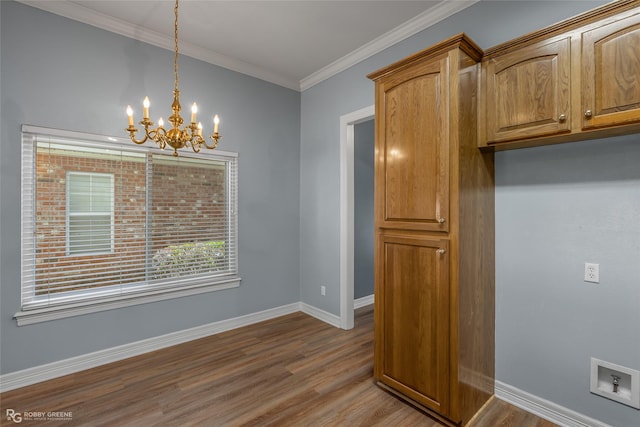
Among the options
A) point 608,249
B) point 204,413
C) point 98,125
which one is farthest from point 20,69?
point 608,249

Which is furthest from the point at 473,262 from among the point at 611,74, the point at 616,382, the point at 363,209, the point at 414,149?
the point at 363,209

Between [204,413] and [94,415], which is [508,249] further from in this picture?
[94,415]

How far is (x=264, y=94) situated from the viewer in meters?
3.63

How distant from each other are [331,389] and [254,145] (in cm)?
268

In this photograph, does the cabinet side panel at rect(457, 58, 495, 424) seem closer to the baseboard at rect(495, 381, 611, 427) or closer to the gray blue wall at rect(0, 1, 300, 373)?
the baseboard at rect(495, 381, 611, 427)

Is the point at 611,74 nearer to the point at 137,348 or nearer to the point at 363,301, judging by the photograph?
the point at 363,301

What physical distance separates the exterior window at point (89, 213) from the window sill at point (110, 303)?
0.44 m

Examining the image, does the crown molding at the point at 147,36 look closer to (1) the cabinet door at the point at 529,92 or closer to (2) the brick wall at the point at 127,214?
(2) the brick wall at the point at 127,214

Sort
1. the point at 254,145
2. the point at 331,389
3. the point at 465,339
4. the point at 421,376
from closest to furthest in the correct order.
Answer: the point at 465,339 → the point at 421,376 → the point at 331,389 → the point at 254,145

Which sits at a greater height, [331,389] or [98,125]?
[98,125]

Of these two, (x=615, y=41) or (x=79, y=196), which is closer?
(x=615, y=41)

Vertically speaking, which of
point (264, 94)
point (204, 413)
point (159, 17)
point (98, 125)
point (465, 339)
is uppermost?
point (159, 17)

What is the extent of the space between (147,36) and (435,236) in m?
3.11

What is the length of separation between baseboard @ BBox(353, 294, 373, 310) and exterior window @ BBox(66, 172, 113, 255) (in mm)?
2976
